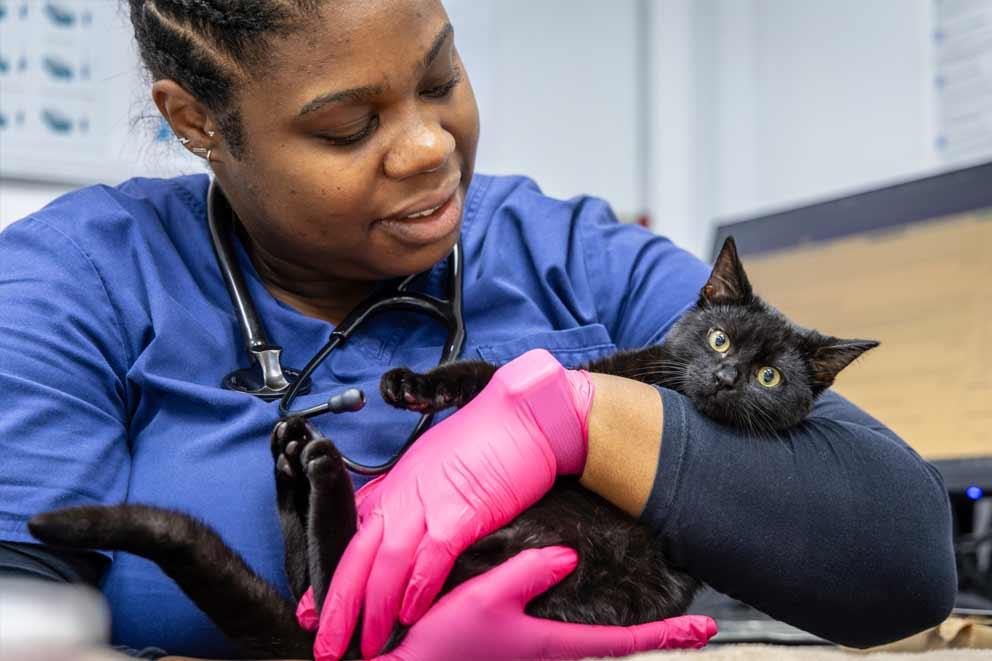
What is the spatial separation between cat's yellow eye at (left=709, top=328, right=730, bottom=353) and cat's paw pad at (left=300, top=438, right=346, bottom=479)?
0.44m

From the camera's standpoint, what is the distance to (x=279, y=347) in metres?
1.04

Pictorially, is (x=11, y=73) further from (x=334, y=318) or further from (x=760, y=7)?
(x=760, y=7)

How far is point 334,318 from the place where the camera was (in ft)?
3.88

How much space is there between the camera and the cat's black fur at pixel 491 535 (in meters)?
0.81

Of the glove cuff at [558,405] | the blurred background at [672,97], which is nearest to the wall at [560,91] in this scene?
the blurred background at [672,97]

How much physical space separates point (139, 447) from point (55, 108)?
1282mm

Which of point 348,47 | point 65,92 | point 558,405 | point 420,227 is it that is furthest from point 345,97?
point 65,92

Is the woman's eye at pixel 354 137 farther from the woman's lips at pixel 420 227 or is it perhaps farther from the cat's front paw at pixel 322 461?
the cat's front paw at pixel 322 461

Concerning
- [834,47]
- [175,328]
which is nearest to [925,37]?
[834,47]

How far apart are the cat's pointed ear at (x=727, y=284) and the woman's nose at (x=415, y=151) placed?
0.35 m

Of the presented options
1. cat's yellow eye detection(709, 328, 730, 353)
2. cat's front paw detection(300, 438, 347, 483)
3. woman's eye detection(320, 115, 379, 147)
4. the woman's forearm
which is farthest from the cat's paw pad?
cat's yellow eye detection(709, 328, 730, 353)

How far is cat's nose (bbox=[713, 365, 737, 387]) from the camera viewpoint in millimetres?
983

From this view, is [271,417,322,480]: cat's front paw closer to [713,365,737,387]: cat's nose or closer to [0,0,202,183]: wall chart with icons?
[713,365,737,387]: cat's nose

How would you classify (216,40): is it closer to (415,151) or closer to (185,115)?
(185,115)
